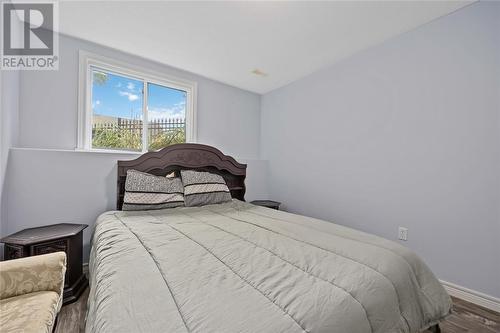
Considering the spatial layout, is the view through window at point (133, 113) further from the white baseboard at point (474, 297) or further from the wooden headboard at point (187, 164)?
the white baseboard at point (474, 297)

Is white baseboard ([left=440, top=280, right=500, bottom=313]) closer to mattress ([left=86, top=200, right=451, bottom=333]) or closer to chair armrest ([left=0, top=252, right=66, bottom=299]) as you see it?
mattress ([left=86, top=200, right=451, bottom=333])

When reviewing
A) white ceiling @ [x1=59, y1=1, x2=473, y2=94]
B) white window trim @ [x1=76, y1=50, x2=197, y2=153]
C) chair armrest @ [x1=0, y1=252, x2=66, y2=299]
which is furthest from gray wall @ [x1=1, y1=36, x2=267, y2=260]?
chair armrest @ [x1=0, y1=252, x2=66, y2=299]

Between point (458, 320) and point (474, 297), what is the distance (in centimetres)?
37

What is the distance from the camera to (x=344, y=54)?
2.60 meters

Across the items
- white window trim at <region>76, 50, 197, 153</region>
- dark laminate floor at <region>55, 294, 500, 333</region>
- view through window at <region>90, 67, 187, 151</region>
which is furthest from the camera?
view through window at <region>90, 67, 187, 151</region>

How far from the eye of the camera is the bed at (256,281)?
0.69 meters

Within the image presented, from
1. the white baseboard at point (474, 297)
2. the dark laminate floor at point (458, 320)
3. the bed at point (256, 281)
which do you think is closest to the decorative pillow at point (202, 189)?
the bed at point (256, 281)

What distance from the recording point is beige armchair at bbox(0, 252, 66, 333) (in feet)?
3.00

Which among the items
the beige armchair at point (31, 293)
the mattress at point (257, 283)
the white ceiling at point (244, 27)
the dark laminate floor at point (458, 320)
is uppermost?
the white ceiling at point (244, 27)

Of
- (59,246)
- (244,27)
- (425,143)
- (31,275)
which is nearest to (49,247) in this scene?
(59,246)

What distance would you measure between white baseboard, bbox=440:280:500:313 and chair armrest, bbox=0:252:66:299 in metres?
2.87

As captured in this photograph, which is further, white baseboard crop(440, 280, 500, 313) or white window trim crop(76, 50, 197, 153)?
white window trim crop(76, 50, 197, 153)

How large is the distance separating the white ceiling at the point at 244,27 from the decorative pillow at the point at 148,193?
139 cm

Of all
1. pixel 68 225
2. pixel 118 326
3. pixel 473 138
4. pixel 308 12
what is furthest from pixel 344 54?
pixel 68 225
